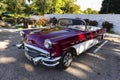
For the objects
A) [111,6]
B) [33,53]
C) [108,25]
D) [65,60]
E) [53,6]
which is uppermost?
[53,6]

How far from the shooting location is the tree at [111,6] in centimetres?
2351

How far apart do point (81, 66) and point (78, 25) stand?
1633mm

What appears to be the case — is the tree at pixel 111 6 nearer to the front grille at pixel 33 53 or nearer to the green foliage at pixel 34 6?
the green foliage at pixel 34 6

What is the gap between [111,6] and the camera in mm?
24406

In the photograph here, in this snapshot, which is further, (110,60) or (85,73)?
(110,60)

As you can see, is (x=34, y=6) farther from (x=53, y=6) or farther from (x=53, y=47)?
(x=53, y=47)

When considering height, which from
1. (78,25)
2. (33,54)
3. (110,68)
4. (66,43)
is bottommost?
(110,68)

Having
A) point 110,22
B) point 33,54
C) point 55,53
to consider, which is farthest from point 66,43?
point 110,22

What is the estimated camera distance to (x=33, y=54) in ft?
14.5

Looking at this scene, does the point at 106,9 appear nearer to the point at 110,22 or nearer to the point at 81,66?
the point at 110,22

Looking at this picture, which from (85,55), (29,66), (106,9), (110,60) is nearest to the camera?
(29,66)

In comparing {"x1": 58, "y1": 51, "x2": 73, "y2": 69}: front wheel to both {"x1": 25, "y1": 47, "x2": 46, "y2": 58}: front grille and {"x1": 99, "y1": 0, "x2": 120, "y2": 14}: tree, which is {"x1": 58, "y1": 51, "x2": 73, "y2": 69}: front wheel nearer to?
{"x1": 25, "y1": 47, "x2": 46, "y2": 58}: front grille

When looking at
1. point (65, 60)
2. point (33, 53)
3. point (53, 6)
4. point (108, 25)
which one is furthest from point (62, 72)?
point (53, 6)

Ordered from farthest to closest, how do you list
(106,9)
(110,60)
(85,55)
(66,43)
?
(106,9)
(85,55)
(110,60)
(66,43)
